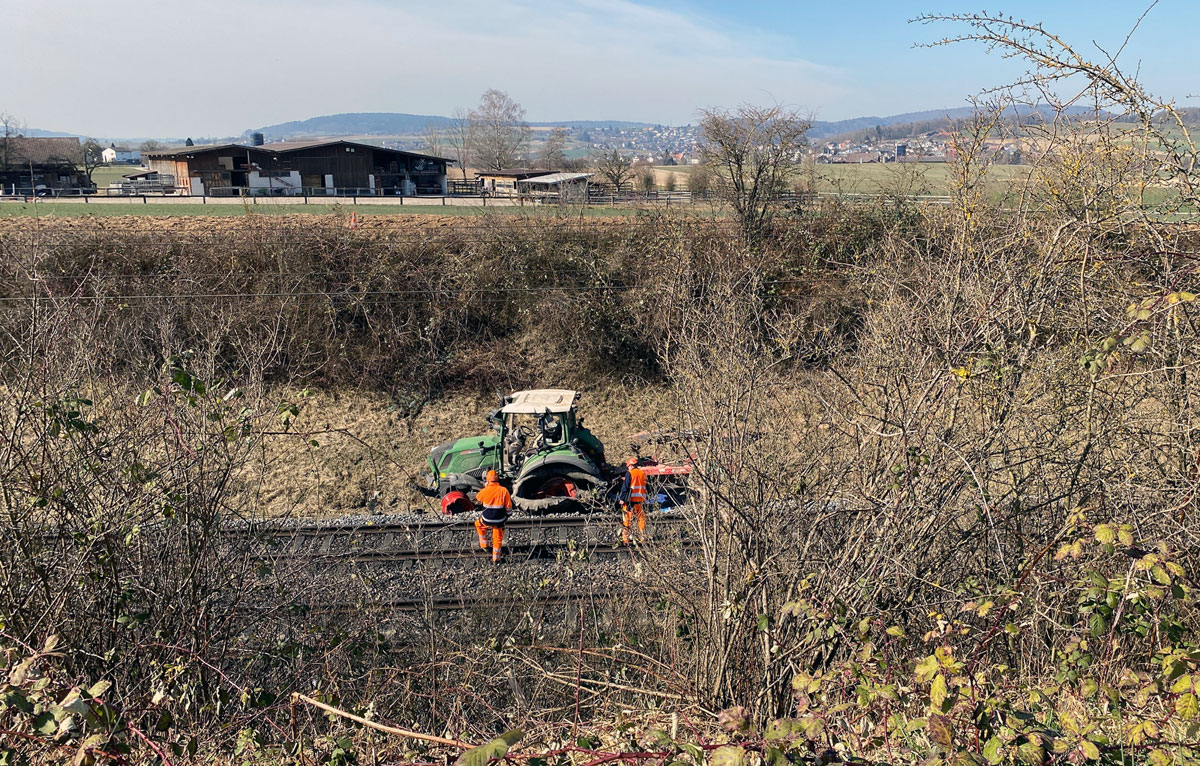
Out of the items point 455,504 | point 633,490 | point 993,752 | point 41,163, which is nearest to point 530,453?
point 455,504

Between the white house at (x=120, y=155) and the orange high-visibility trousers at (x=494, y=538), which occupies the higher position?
the white house at (x=120, y=155)

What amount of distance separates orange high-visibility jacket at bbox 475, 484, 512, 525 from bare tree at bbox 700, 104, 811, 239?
45.8 ft

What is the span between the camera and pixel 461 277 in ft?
66.8

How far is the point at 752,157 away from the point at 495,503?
48.3 feet

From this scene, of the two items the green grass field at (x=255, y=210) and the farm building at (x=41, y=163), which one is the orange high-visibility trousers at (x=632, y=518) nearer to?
the green grass field at (x=255, y=210)

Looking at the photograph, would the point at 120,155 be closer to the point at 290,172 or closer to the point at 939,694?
the point at 290,172

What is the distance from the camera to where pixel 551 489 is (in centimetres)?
1120

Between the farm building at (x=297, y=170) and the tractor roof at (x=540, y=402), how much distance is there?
24496mm

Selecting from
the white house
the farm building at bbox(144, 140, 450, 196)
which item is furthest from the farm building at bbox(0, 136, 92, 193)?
the white house

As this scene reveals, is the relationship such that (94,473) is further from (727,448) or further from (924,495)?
(924,495)

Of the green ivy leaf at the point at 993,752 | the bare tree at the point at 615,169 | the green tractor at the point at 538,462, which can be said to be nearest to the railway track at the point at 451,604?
the green tractor at the point at 538,462

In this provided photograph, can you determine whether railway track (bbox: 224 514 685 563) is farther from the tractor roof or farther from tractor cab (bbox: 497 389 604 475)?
the tractor roof

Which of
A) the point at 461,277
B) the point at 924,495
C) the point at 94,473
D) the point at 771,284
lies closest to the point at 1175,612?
the point at 924,495

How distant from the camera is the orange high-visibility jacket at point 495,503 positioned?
9.51m
